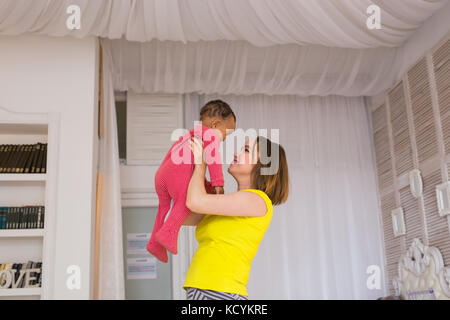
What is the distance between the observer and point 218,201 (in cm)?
120

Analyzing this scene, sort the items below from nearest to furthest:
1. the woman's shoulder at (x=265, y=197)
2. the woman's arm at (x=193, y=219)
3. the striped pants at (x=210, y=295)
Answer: the striped pants at (x=210, y=295) → the woman's shoulder at (x=265, y=197) → the woman's arm at (x=193, y=219)

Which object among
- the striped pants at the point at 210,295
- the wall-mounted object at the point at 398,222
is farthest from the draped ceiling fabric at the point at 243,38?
the striped pants at the point at 210,295

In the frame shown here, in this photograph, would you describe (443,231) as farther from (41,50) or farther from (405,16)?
(41,50)

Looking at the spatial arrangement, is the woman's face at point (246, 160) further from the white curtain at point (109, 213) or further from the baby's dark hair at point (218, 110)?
the white curtain at point (109, 213)

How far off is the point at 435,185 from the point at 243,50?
5.01 feet

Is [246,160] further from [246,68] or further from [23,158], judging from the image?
[246,68]

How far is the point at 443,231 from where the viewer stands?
3.10 m

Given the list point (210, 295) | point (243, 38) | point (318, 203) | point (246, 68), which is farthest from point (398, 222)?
point (210, 295)

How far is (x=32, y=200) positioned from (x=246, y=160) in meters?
2.01

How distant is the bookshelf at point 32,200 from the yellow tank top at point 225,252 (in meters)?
1.70

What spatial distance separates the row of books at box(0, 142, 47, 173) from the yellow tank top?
1.89 metres

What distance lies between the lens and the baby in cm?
133

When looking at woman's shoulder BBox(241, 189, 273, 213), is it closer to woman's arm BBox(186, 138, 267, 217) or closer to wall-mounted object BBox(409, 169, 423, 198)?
woman's arm BBox(186, 138, 267, 217)

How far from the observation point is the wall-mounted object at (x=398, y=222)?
364 cm
